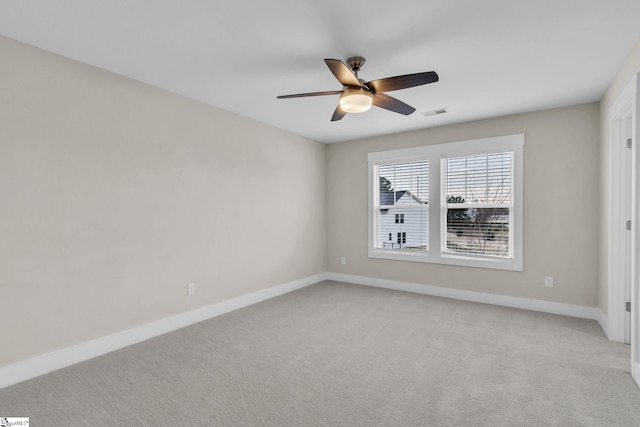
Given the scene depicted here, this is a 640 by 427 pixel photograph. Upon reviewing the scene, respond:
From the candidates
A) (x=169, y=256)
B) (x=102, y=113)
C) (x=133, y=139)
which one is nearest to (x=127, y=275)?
(x=169, y=256)

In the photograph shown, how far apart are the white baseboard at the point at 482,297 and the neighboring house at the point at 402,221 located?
0.60m

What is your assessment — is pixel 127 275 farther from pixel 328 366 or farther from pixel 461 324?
pixel 461 324

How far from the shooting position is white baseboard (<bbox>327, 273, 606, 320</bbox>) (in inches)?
148

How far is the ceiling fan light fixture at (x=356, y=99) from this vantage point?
2489 mm

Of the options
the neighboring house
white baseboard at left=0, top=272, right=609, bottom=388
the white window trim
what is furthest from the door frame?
the neighboring house

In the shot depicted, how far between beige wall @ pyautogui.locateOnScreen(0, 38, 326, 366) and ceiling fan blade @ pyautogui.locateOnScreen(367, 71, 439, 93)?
2.17 m

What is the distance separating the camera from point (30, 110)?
243 cm

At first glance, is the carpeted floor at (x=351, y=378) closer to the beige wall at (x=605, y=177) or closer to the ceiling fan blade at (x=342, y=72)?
the beige wall at (x=605, y=177)

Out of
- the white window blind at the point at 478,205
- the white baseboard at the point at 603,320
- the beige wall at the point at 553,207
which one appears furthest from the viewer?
the white window blind at the point at 478,205

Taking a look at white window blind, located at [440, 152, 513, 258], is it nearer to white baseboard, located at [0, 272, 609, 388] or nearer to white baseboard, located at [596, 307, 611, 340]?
→ white baseboard, located at [0, 272, 609, 388]

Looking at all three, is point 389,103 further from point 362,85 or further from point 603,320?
point 603,320

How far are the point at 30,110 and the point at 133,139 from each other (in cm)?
76

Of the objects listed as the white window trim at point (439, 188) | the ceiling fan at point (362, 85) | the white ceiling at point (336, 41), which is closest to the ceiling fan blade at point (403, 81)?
the ceiling fan at point (362, 85)

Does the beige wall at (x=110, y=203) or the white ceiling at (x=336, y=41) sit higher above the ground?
the white ceiling at (x=336, y=41)
